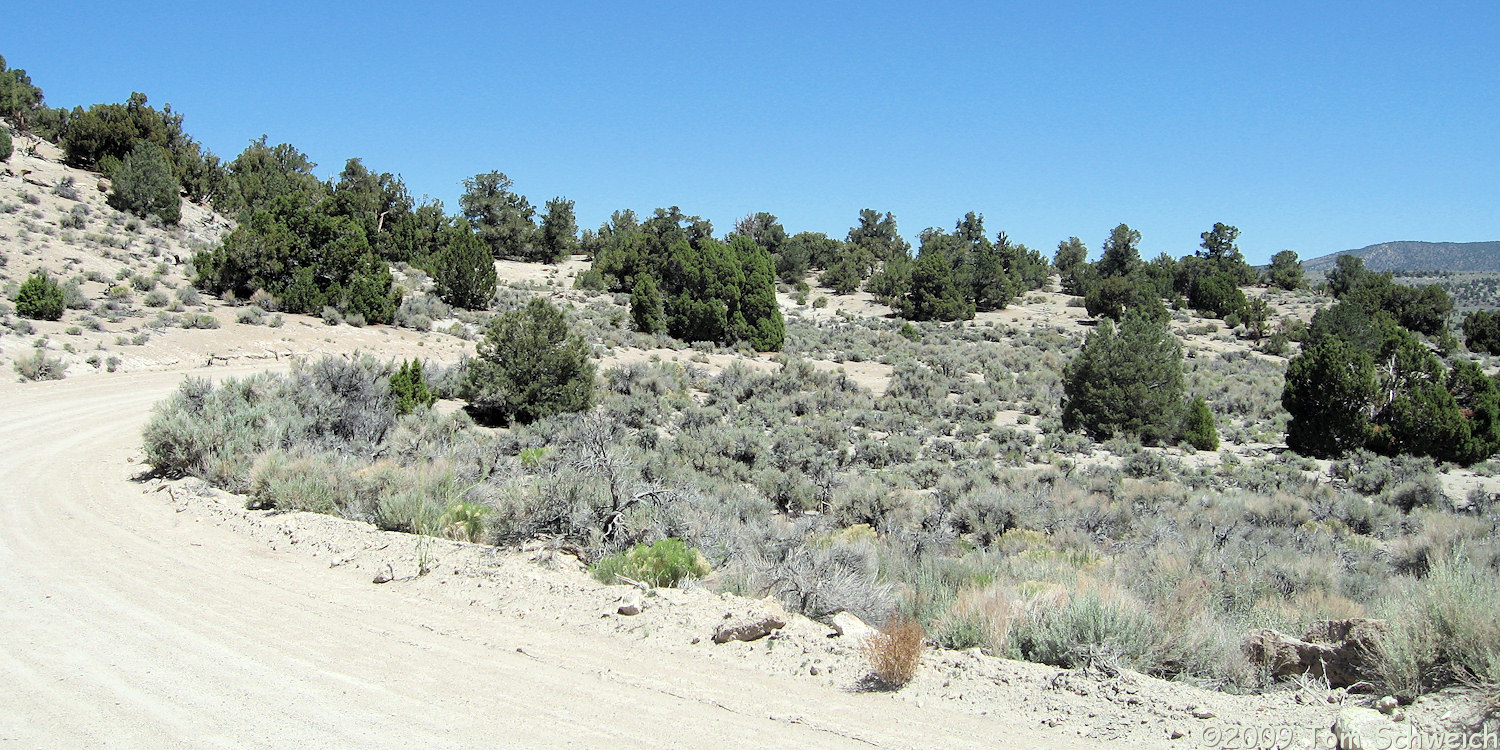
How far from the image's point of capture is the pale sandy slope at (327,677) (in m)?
4.16

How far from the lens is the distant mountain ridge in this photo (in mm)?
148250

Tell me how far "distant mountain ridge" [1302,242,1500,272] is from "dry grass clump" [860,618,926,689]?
173 m

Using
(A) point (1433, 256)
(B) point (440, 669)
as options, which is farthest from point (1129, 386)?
(A) point (1433, 256)

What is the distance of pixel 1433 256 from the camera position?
162250 mm

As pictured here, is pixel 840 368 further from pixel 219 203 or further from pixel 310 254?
pixel 219 203

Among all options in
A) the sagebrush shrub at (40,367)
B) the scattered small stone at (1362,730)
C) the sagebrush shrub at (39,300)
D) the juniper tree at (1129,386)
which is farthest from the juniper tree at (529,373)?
the scattered small stone at (1362,730)

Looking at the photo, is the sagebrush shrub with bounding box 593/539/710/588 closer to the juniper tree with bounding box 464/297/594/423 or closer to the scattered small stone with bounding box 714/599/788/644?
the scattered small stone with bounding box 714/599/788/644

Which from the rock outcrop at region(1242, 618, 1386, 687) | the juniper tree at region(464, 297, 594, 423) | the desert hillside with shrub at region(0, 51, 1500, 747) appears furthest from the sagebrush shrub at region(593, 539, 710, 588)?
the juniper tree at region(464, 297, 594, 423)

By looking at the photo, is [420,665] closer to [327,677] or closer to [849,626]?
[327,677]

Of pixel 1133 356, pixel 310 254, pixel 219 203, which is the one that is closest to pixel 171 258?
pixel 310 254

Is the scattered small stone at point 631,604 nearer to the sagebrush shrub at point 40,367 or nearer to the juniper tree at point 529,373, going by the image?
the juniper tree at point 529,373

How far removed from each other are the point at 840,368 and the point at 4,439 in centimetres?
2305

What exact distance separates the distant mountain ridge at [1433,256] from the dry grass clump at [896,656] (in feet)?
567

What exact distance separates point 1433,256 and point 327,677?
704 feet
